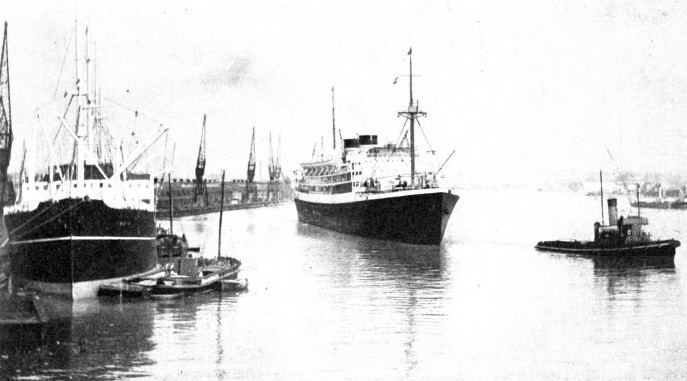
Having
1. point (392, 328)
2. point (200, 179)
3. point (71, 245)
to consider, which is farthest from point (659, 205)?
point (71, 245)

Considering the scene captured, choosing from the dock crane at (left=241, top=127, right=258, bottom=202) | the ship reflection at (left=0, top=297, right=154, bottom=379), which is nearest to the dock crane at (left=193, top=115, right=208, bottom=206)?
the dock crane at (left=241, top=127, right=258, bottom=202)

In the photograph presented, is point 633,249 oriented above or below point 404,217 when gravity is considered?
below

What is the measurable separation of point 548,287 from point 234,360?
18.7 m

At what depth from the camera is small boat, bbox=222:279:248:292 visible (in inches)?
1310

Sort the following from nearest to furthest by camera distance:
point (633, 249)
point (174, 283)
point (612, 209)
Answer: point (174, 283), point (633, 249), point (612, 209)

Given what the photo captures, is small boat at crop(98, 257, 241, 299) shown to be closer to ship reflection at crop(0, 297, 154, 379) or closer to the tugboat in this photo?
ship reflection at crop(0, 297, 154, 379)

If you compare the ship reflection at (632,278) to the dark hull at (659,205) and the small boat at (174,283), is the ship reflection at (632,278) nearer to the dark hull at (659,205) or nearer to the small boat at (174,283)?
the small boat at (174,283)

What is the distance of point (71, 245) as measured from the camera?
29953 millimetres

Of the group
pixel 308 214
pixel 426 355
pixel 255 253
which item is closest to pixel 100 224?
pixel 426 355

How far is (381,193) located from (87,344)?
122 ft

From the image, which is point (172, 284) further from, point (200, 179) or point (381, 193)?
point (200, 179)

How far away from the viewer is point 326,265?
44750 millimetres

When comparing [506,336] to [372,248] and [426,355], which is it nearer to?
[426,355]

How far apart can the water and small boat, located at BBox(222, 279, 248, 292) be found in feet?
1.85
